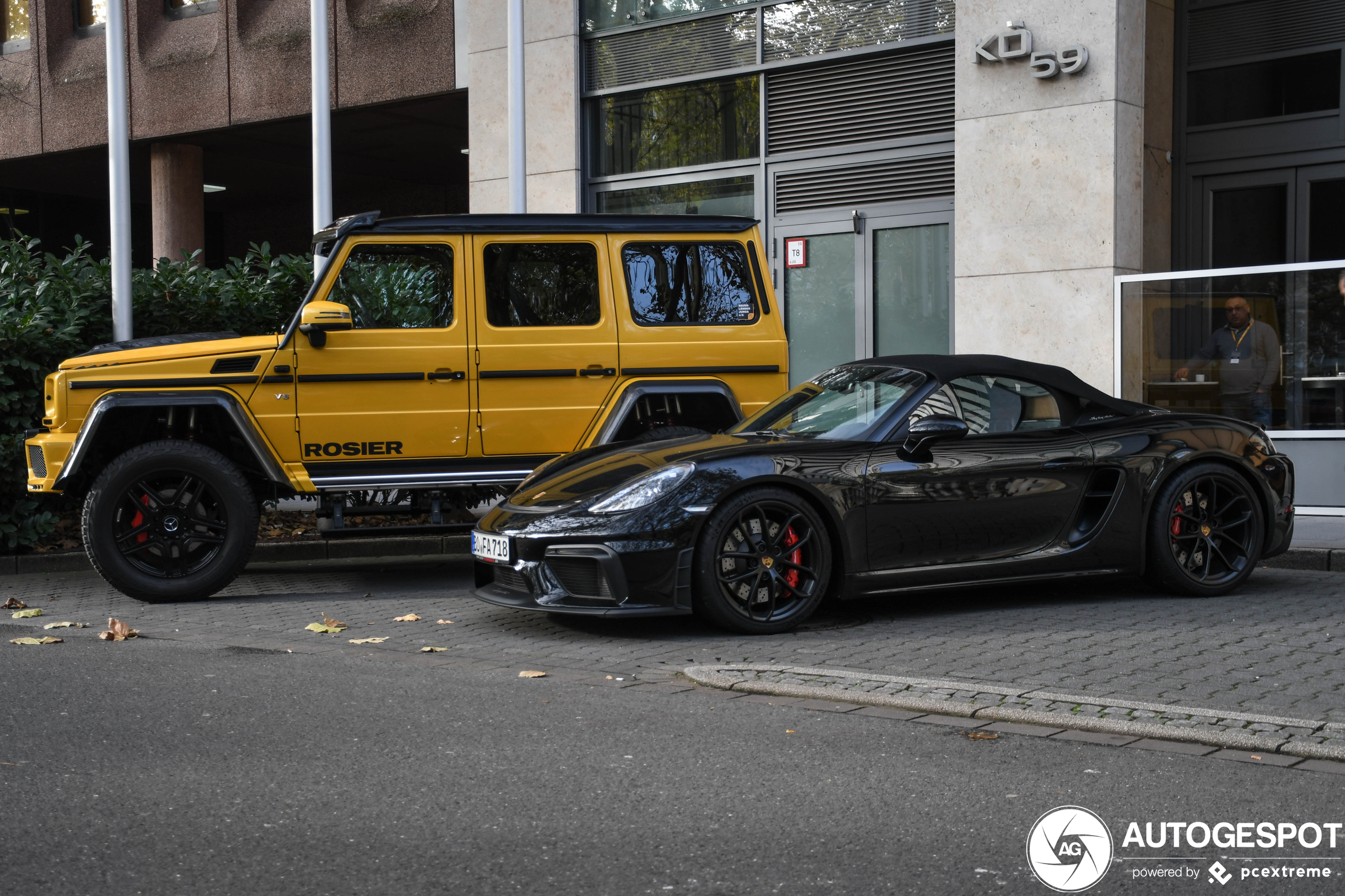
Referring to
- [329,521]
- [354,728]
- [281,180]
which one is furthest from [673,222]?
[281,180]

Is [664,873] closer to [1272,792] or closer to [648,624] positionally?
[1272,792]

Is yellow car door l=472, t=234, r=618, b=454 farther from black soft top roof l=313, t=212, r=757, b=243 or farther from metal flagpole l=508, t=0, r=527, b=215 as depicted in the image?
metal flagpole l=508, t=0, r=527, b=215

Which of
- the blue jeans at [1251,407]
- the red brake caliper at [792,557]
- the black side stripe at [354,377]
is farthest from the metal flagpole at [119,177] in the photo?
the blue jeans at [1251,407]

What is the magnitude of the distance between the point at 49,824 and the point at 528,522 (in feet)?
10.4

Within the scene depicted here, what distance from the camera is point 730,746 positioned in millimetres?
4453

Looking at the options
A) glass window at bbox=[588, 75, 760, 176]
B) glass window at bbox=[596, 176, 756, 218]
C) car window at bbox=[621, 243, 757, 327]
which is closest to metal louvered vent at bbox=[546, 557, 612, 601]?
car window at bbox=[621, 243, 757, 327]

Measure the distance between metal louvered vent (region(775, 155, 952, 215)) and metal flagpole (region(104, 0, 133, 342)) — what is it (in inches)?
259

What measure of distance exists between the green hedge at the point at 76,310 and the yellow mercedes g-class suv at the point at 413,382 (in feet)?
4.83

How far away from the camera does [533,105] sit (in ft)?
53.1

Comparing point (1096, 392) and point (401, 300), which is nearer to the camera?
point (1096, 392)

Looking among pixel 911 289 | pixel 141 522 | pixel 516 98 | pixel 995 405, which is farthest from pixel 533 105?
pixel 995 405

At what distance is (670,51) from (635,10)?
0.69 m

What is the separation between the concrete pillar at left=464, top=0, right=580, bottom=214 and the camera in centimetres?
1591

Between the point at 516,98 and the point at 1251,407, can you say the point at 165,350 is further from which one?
the point at 1251,407
